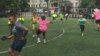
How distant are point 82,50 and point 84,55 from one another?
79.5 inches

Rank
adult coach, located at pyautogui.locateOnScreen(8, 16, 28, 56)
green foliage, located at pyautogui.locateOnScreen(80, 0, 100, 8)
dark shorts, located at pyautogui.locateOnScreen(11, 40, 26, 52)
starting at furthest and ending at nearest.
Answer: green foliage, located at pyautogui.locateOnScreen(80, 0, 100, 8)
dark shorts, located at pyautogui.locateOnScreen(11, 40, 26, 52)
adult coach, located at pyautogui.locateOnScreen(8, 16, 28, 56)

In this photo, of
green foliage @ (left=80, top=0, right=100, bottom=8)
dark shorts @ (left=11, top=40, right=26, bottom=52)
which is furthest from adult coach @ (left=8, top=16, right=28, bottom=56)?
green foliage @ (left=80, top=0, right=100, bottom=8)

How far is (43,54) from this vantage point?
18594 mm

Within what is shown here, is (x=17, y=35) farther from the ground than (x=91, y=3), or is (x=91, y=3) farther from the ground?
(x=17, y=35)

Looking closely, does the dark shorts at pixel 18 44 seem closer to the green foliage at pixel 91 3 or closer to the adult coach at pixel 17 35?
the adult coach at pixel 17 35

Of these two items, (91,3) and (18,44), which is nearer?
(18,44)

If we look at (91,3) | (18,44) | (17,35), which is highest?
(17,35)

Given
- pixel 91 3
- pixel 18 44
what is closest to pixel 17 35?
pixel 18 44

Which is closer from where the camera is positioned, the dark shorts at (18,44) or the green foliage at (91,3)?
the dark shorts at (18,44)

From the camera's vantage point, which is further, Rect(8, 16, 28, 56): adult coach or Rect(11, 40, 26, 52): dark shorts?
Rect(11, 40, 26, 52): dark shorts

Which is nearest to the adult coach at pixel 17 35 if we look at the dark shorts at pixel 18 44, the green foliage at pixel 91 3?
the dark shorts at pixel 18 44

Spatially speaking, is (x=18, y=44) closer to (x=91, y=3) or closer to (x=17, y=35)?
(x=17, y=35)

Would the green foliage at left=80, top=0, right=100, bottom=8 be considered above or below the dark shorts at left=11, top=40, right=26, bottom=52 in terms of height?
below

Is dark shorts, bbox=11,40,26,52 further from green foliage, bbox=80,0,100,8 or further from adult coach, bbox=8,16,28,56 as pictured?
green foliage, bbox=80,0,100,8
